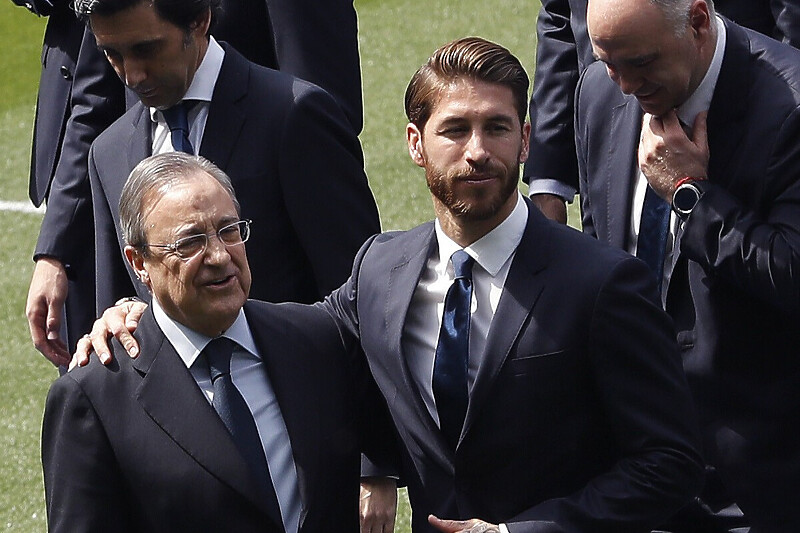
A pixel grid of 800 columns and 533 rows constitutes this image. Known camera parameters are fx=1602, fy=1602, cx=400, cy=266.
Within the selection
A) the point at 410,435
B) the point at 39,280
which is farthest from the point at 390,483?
the point at 39,280

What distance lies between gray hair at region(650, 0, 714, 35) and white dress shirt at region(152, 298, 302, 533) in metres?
1.11

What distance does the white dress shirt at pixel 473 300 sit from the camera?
10.7 ft

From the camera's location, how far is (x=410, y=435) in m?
3.31

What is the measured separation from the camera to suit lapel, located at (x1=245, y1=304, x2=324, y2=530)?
10.9 feet

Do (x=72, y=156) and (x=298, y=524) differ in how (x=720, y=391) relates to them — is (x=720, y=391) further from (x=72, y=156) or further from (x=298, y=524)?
(x=72, y=156)

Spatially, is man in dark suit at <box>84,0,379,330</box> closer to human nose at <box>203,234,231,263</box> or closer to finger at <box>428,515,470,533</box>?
human nose at <box>203,234,231,263</box>

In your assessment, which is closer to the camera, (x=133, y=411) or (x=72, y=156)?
(x=133, y=411)

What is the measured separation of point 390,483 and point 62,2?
2.18 m

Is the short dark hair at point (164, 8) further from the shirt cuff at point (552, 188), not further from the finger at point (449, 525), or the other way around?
the finger at point (449, 525)

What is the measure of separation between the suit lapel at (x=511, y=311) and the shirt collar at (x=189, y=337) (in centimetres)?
52

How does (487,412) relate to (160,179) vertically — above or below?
below

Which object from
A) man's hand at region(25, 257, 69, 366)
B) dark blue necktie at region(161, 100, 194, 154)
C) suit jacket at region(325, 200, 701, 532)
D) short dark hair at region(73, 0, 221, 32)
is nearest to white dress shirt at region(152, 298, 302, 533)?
suit jacket at region(325, 200, 701, 532)

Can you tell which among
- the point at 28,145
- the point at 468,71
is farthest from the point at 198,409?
the point at 28,145

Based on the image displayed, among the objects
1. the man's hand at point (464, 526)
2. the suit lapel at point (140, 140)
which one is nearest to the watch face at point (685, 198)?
the man's hand at point (464, 526)
